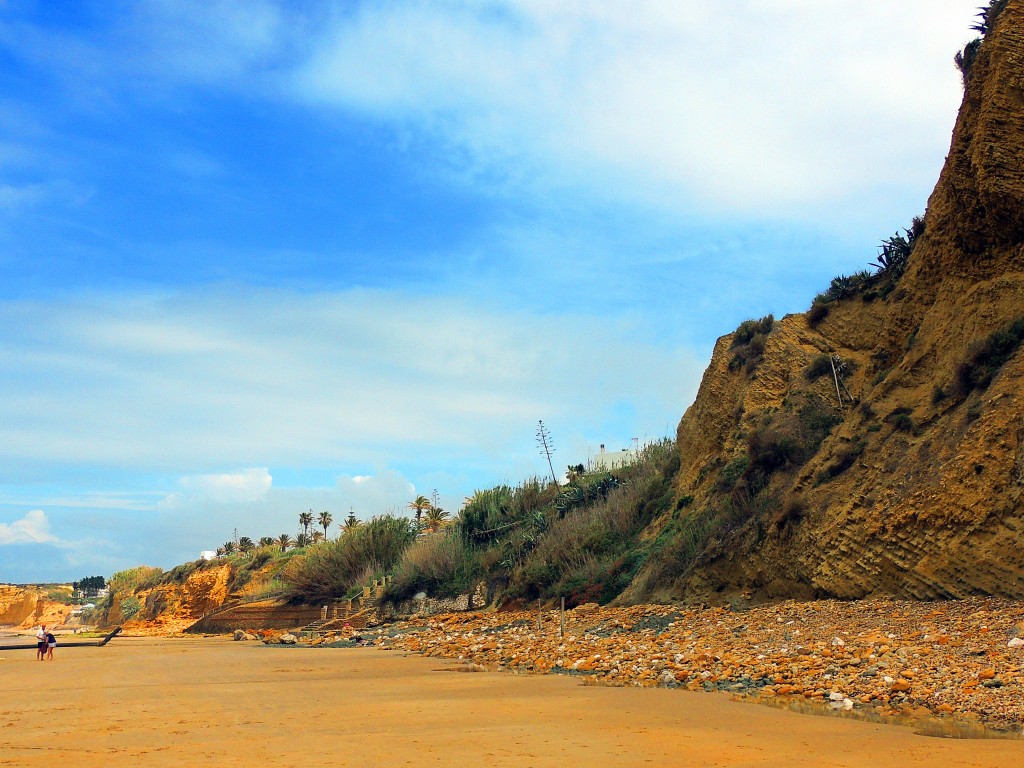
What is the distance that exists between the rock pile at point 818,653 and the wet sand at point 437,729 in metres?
0.86

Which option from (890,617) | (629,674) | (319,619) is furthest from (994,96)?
(319,619)

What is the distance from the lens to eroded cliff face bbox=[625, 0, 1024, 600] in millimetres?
12391

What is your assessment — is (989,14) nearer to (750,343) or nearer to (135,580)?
(750,343)

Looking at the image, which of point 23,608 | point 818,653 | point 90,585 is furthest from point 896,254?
point 90,585

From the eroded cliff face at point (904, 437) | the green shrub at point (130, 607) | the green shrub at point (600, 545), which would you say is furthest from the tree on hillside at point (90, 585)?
the eroded cliff face at point (904, 437)

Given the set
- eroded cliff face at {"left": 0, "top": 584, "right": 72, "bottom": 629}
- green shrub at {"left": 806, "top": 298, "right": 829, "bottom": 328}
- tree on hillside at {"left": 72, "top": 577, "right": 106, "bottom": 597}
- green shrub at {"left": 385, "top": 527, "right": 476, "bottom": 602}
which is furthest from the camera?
tree on hillside at {"left": 72, "top": 577, "right": 106, "bottom": 597}

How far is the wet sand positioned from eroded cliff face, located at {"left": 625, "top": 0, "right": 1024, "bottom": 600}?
225 inches

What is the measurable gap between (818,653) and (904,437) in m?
6.13

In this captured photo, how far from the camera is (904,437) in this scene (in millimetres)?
14758

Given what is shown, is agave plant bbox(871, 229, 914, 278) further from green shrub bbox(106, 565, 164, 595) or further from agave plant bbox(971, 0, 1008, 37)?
green shrub bbox(106, 565, 164, 595)

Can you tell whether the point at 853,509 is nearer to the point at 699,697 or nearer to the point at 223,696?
the point at 699,697

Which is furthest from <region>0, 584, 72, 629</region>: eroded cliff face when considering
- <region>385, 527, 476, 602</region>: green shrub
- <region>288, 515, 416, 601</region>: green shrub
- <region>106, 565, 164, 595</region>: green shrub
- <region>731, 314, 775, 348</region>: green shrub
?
<region>731, 314, 775, 348</region>: green shrub

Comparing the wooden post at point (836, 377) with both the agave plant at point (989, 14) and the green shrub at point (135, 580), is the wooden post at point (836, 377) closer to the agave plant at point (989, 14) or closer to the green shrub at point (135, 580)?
the agave plant at point (989, 14)

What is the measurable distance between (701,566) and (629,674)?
6991 millimetres
